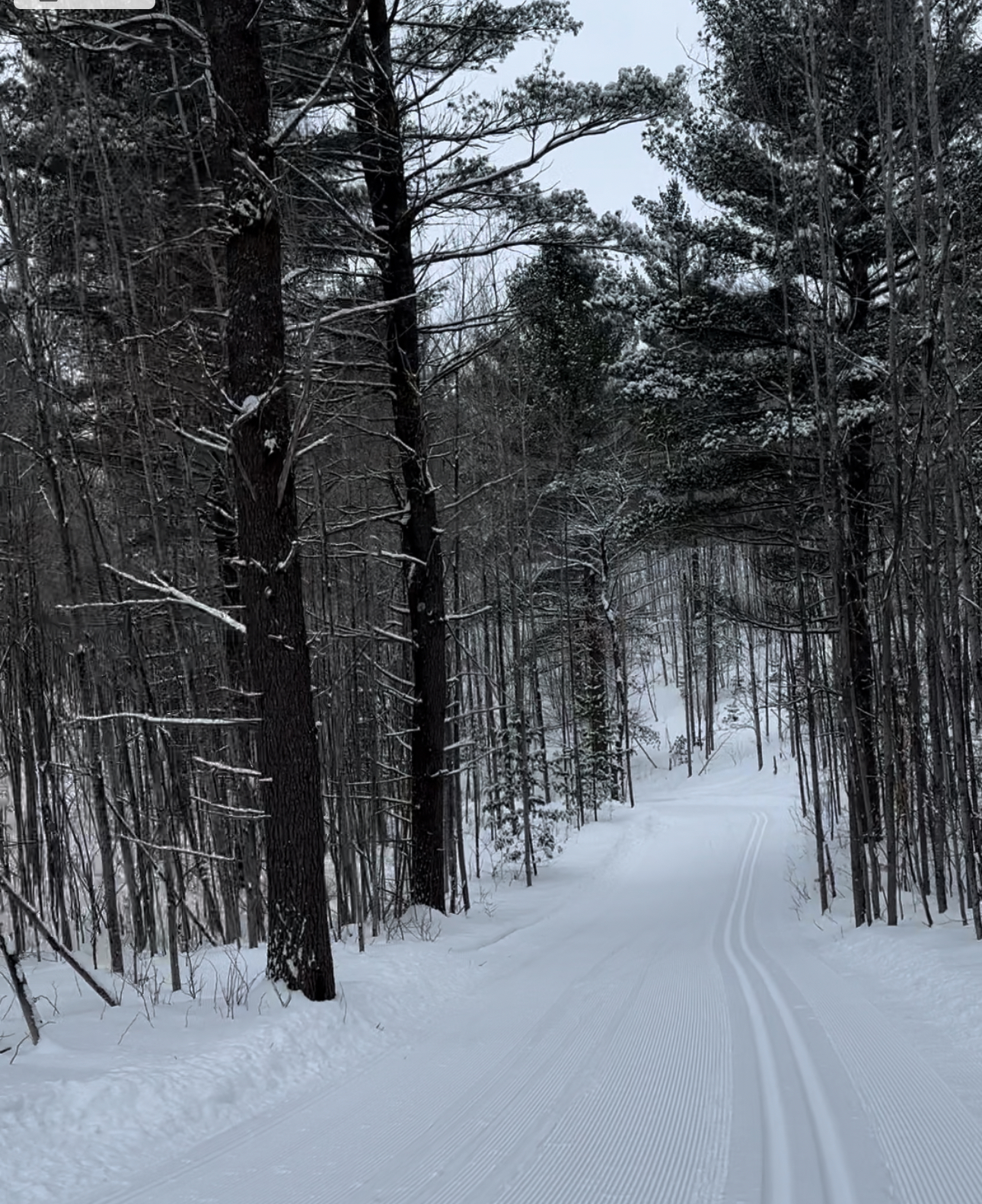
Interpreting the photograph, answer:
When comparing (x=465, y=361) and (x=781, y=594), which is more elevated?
(x=465, y=361)

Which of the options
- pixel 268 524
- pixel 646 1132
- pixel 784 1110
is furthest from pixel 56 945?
pixel 784 1110

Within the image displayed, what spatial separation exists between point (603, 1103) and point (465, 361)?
800 cm

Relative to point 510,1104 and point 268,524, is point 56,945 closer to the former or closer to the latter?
point 510,1104

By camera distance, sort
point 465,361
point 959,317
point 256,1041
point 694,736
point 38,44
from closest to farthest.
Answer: point 256,1041, point 38,44, point 959,317, point 465,361, point 694,736

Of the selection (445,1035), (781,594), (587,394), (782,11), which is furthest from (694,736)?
(445,1035)

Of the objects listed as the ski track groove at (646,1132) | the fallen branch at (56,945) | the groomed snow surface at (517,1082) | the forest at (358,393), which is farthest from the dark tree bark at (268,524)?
the ski track groove at (646,1132)

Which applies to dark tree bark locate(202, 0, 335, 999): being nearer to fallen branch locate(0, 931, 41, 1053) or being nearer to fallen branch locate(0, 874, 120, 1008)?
fallen branch locate(0, 874, 120, 1008)

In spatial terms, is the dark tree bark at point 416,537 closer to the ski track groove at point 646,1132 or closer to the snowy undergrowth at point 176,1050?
the snowy undergrowth at point 176,1050

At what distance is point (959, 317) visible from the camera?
9.20m

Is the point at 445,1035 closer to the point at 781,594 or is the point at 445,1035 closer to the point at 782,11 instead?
the point at 781,594

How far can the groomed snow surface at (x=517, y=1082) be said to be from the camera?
145 inches

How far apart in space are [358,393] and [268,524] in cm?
369

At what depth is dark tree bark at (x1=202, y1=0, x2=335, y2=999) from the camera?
6262mm

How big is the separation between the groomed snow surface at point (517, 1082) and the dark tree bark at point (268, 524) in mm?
735
